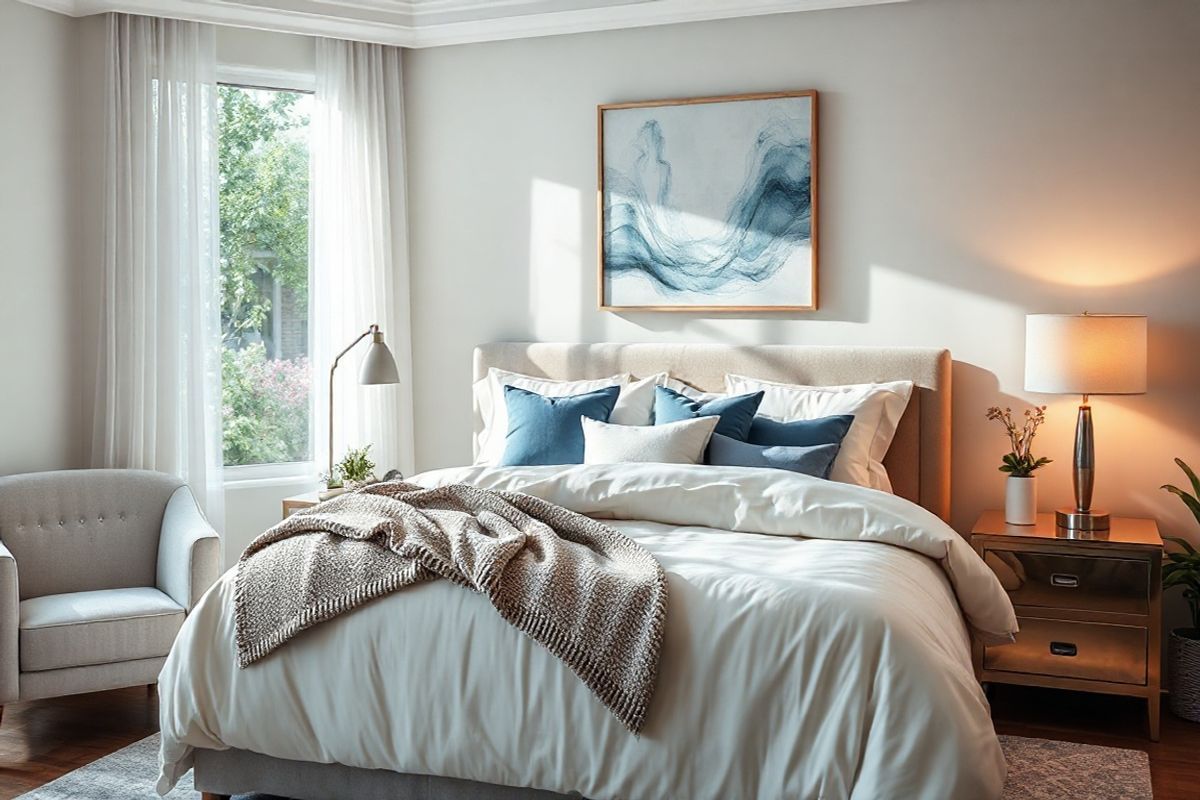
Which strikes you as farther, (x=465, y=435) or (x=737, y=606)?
(x=465, y=435)

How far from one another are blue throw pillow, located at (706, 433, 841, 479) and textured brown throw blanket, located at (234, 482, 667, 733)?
0.87m

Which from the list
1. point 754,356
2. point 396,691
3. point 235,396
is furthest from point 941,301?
point 235,396

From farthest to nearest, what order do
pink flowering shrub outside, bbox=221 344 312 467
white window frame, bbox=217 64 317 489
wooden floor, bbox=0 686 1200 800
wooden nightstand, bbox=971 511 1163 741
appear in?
pink flowering shrub outside, bbox=221 344 312 467, white window frame, bbox=217 64 317 489, wooden nightstand, bbox=971 511 1163 741, wooden floor, bbox=0 686 1200 800

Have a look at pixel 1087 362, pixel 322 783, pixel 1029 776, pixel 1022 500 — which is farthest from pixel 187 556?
pixel 1087 362

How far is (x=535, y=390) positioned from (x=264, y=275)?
1.38 m

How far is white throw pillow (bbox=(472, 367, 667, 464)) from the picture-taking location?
4270mm

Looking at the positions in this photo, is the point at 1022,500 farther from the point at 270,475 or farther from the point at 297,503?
the point at 270,475

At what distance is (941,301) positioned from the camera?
431cm

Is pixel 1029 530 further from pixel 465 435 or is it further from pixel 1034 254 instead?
pixel 465 435

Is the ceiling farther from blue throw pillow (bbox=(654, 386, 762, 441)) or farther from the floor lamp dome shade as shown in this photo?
blue throw pillow (bbox=(654, 386, 762, 441))

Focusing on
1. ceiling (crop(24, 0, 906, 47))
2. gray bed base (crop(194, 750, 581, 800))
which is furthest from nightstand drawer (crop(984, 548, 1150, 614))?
ceiling (crop(24, 0, 906, 47))

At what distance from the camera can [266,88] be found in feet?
16.1

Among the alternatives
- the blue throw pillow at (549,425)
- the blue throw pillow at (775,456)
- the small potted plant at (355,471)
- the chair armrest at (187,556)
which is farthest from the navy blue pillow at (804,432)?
the chair armrest at (187,556)

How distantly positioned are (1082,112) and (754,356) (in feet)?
4.80
